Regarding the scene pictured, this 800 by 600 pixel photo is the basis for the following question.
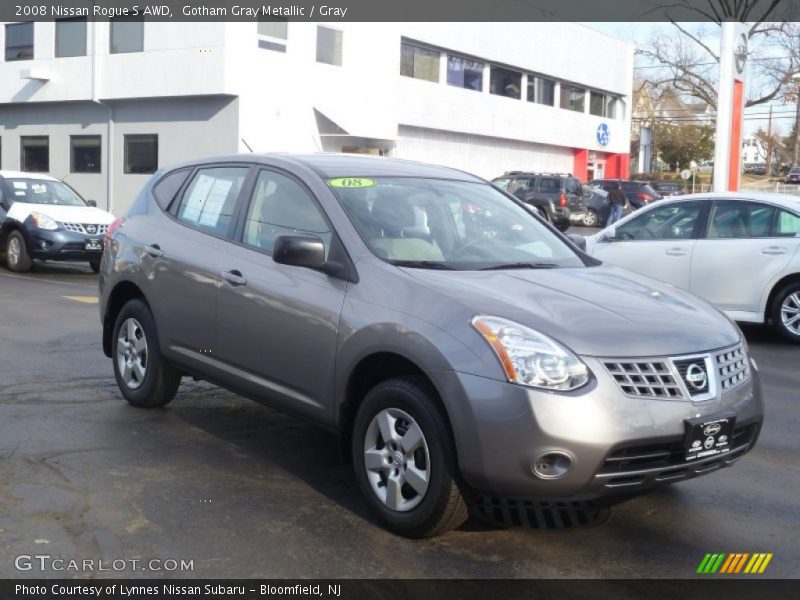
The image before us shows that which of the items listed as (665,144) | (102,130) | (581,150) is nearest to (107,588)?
(102,130)

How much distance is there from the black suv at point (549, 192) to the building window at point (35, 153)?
47.1ft

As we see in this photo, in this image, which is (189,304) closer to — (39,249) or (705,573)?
(705,573)

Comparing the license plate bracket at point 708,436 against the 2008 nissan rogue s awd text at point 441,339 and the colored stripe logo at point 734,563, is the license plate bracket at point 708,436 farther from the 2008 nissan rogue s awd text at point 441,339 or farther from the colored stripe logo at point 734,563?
the colored stripe logo at point 734,563

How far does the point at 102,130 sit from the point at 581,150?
25325 millimetres

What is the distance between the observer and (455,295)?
14.7 ft

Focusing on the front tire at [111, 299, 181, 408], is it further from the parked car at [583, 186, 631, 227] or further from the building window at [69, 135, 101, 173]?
the parked car at [583, 186, 631, 227]

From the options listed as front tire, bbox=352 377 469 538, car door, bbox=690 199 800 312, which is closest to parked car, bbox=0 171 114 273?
car door, bbox=690 199 800 312

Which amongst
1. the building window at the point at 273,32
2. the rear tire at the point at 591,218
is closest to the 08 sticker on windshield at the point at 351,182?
the building window at the point at 273,32

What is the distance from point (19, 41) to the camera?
3194 cm

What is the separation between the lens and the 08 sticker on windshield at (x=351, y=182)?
5.44 meters

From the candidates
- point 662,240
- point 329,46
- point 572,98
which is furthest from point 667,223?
point 572,98

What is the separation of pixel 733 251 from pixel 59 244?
1046 cm

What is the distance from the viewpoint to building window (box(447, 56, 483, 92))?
38.0 metres

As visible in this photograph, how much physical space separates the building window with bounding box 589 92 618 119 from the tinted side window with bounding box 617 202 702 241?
128 feet
